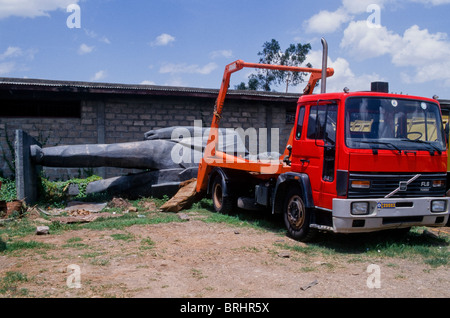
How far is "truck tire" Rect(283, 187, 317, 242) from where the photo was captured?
22.2 ft

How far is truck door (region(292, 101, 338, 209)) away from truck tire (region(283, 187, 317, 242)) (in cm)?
33

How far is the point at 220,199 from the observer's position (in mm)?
9945

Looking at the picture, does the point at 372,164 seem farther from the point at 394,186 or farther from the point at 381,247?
the point at 381,247

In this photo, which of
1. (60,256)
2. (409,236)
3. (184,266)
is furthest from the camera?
(409,236)

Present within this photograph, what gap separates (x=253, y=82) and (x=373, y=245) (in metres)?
30.1

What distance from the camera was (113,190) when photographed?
39.1ft

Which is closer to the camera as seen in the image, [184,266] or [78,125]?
[184,266]

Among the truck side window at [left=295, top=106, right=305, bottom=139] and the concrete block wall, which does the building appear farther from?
the truck side window at [left=295, top=106, right=305, bottom=139]

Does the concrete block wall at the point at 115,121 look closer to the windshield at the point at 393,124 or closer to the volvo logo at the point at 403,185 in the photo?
the windshield at the point at 393,124

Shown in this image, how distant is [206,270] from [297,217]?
2.18 metres

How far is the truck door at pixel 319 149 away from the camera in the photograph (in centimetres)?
638
